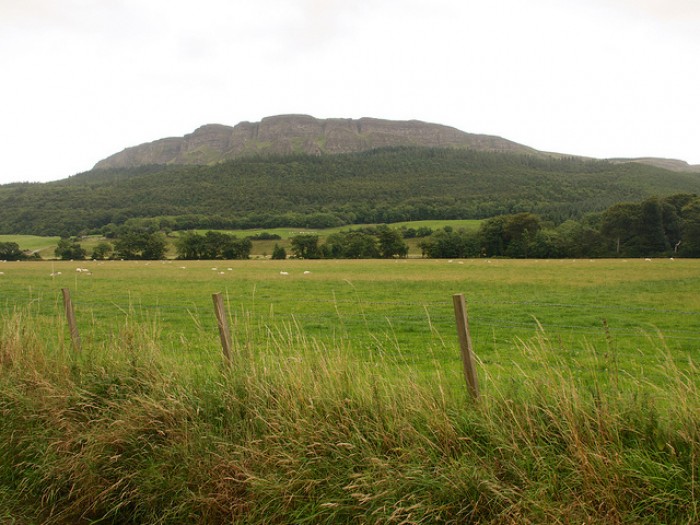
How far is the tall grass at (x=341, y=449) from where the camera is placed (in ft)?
11.2

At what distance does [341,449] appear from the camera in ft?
13.2

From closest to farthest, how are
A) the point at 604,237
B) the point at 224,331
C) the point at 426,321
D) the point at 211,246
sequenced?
the point at 224,331 < the point at 426,321 < the point at 604,237 < the point at 211,246

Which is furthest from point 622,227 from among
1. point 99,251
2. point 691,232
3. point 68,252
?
point 68,252

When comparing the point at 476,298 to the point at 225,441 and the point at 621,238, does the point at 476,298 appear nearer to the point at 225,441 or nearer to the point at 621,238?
the point at 225,441

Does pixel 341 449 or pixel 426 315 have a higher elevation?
pixel 341 449

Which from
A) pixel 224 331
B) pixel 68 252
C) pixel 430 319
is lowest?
pixel 430 319

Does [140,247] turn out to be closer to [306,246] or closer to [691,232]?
[306,246]

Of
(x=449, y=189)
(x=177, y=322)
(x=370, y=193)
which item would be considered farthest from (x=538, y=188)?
(x=177, y=322)

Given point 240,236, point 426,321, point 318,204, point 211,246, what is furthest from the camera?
point 318,204

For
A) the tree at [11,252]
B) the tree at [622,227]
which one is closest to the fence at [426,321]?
the tree at [622,227]

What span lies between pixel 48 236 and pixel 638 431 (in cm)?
17012

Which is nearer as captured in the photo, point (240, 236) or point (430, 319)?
point (430, 319)

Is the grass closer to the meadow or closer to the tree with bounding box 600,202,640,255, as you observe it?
the tree with bounding box 600,202,640,255

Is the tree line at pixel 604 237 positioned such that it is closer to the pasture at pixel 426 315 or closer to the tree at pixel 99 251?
the pasture at pixel 426 315
